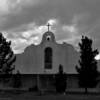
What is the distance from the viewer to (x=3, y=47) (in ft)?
132

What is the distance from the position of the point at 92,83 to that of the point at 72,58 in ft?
23.6

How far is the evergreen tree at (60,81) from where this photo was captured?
39375 millimetres

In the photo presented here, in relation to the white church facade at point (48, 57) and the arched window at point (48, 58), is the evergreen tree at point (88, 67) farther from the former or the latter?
the arched window at point (48, 58)

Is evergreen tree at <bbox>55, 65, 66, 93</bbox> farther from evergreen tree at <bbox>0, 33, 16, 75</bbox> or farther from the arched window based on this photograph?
evergreen tree at <bbox>0, 33, 16, 75</bbox>

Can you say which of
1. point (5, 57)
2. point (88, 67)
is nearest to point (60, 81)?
point (88, 67)

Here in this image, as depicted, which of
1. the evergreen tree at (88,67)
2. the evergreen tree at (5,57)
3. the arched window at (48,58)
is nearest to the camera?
the evergreen tree at (88,67)

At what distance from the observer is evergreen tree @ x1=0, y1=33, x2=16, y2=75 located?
1544 inches

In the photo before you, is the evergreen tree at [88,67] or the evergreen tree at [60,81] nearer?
the evergreen tree at [88,67]

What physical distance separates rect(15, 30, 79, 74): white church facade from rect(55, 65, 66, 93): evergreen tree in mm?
2725

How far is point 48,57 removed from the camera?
4309 centimetres

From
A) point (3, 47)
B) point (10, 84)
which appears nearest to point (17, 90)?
point (10, 84)

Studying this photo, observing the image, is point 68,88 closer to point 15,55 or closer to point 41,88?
point 41,88

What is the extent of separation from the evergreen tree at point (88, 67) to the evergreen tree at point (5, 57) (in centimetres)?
935

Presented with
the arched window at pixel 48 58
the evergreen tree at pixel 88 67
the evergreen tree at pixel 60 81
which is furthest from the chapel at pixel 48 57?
the evergreen tree at pixel 88 67
